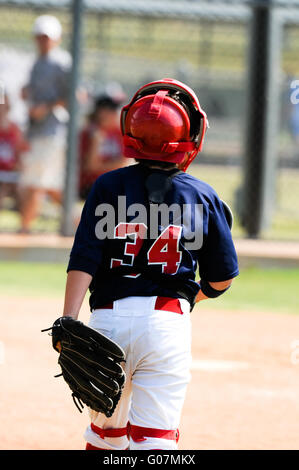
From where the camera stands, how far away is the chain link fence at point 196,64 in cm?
965

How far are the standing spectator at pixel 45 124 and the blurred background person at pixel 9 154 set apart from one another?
54cm

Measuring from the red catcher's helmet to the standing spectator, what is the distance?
6.28 meters

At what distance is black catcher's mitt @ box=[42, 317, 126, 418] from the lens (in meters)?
2.69

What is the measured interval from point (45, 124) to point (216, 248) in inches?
261

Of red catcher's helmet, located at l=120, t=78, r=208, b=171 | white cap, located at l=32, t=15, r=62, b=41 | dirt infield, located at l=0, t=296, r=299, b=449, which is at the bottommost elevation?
dirt infield, located at l=0, t=296, r=299, b=449

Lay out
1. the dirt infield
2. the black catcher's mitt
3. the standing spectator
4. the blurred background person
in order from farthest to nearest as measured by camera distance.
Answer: the blurred background person, the standing spectator, the dirt infield, the black catcher's mitt

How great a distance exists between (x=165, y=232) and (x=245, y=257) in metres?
5.83

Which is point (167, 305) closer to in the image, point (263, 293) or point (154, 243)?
point (154, 243)

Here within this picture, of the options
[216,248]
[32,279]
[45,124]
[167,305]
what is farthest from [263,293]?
[167,305]

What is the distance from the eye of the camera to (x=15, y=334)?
610 cm

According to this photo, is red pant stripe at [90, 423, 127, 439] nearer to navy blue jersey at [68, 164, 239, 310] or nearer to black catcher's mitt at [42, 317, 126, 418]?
black catcher's mitt at [42, 317, 126, 418]

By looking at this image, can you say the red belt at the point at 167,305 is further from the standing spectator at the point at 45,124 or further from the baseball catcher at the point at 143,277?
the standing spectator at the point at 45,124

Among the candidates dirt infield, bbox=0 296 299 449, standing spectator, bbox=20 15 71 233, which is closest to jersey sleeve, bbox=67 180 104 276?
dirt infield, bbox=0 296 299 449
